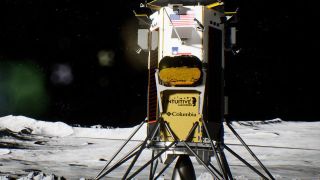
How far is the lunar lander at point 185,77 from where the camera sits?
289 inches

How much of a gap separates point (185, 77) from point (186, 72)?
12 cm

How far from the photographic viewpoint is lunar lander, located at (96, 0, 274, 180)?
7351 mm

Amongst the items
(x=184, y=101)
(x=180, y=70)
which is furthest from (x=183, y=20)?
(x=184, y=101)

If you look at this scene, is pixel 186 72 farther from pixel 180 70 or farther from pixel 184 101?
pixel 184 101

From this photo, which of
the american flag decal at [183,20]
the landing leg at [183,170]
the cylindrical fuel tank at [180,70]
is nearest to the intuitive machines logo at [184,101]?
the cylindrical fuel tank at [180,70]

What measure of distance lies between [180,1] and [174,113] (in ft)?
8.47

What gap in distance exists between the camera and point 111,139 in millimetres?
34500

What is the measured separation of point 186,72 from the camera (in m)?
7.23

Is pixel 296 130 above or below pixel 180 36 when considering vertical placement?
below

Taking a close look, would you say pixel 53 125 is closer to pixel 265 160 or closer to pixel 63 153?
pixel 63 153

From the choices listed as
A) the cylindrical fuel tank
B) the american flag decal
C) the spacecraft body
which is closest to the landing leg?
the spacecraft body

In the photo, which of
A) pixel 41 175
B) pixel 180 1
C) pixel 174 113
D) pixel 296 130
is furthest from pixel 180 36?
pixel 296 130

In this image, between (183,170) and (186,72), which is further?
(183,170)

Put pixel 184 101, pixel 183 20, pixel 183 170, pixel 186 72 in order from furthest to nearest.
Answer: pixel 183 170 → pixel 183 20 → pixel 184 101 → pixel 186 72
